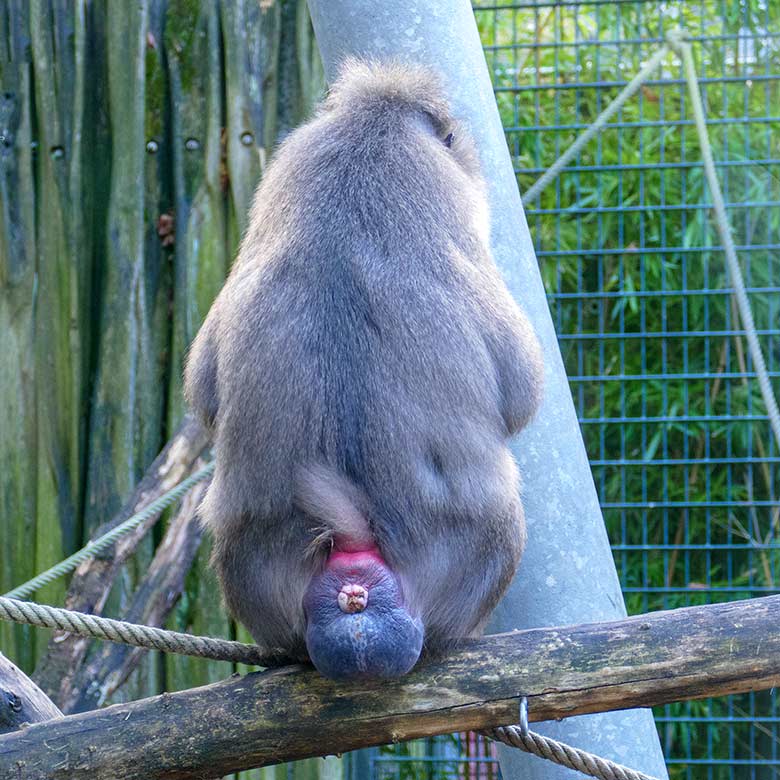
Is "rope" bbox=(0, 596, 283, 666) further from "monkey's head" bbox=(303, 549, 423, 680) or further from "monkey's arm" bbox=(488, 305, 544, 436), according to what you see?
"monkey's arm" bbox=(488, 305, 544, 436)

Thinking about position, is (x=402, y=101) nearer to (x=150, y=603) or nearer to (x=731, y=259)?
(x=731, y=259)

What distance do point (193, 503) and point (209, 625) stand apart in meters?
0.37

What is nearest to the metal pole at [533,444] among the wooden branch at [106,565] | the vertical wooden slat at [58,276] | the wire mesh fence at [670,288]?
the wooden branch at [106,565]

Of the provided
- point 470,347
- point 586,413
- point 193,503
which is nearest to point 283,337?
point 470,347

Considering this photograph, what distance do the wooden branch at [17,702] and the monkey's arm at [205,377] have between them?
62cm

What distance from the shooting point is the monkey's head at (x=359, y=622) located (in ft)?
6.39

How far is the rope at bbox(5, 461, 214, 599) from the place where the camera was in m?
3.05

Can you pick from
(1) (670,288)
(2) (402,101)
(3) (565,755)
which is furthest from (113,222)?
(1) (670,288)

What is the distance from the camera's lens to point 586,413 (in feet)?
17.0

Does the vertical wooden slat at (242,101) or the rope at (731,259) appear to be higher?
→ the vertical wooden slat at (242,101)

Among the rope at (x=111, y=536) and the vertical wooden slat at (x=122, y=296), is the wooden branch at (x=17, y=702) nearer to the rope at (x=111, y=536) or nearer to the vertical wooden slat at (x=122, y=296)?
the rope at (x=111, y=536)

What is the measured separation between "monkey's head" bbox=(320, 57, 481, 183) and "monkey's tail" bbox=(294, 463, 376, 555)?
2.71 feet

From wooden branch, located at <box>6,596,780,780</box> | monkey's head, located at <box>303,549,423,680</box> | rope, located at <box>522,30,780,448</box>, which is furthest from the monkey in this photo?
rope, located at <box>522,30,780,448</box>

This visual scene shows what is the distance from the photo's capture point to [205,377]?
7.93 feet
